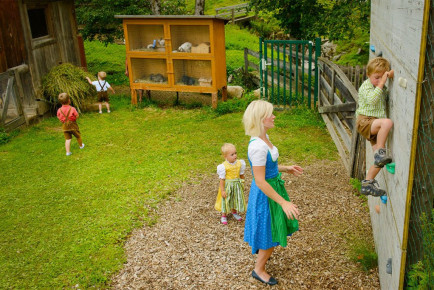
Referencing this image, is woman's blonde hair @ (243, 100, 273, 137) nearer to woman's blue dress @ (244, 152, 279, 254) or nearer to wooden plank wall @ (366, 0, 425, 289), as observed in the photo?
woman's blue dress @ (244, 152, 279, 254)

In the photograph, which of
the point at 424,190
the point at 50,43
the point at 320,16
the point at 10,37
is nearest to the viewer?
the point at 424,190

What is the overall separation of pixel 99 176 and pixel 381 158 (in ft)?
18.0

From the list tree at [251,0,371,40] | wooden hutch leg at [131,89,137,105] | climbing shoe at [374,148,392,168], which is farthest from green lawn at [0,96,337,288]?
climbing shoe at [374,148,392,168]

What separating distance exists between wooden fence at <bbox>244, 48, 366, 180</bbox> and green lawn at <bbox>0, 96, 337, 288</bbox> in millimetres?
414

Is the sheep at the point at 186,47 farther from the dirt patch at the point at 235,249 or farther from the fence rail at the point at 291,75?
the dirt patch at the point at 235,249

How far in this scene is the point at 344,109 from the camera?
756 centimetres

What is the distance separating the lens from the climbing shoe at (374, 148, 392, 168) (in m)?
3.79

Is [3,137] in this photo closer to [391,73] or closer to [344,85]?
[344,85]

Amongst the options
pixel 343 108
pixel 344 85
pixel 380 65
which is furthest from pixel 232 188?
pixel 344 85

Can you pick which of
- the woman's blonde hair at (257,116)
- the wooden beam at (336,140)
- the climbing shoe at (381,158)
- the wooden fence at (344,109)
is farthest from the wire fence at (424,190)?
the wooden beam at (336,140)

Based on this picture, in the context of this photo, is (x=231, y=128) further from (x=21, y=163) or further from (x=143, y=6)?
(x=143, y=6)

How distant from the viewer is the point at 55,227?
612cm

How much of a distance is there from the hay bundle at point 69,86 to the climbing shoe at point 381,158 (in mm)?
9789

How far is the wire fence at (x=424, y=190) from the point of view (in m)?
2.80
